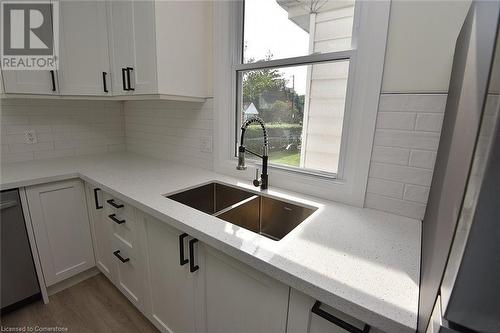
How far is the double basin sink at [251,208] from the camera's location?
1184 mm

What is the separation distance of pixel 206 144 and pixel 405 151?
1206mm

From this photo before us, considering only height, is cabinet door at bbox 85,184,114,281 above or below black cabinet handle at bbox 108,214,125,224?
below

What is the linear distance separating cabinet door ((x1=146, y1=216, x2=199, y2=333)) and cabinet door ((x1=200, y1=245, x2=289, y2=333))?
0.11m

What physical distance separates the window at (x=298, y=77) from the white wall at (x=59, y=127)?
1.47 m

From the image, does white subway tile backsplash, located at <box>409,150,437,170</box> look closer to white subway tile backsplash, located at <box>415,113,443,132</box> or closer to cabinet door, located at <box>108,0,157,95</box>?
white subway tile backsplash, located at <box>415,113,443,132</box>

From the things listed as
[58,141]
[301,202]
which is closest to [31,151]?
[58,141]

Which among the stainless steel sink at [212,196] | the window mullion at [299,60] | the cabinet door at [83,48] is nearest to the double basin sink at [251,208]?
the stainless steel sink at [212,196]

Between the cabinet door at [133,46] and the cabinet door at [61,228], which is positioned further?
the cabinet door at [61,228]

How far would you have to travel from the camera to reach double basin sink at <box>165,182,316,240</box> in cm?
118

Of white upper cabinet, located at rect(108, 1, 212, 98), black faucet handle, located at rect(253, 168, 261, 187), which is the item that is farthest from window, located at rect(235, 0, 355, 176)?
white upper cabinet, located at rect(108, 1, 212, 98)

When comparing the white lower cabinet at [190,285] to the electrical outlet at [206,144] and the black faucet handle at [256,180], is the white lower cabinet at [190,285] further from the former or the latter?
the electrical outlet at [206,144]

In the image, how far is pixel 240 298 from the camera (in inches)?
33.8

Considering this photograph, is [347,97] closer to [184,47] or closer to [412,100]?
[412,100]

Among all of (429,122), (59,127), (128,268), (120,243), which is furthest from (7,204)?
(429,122)
